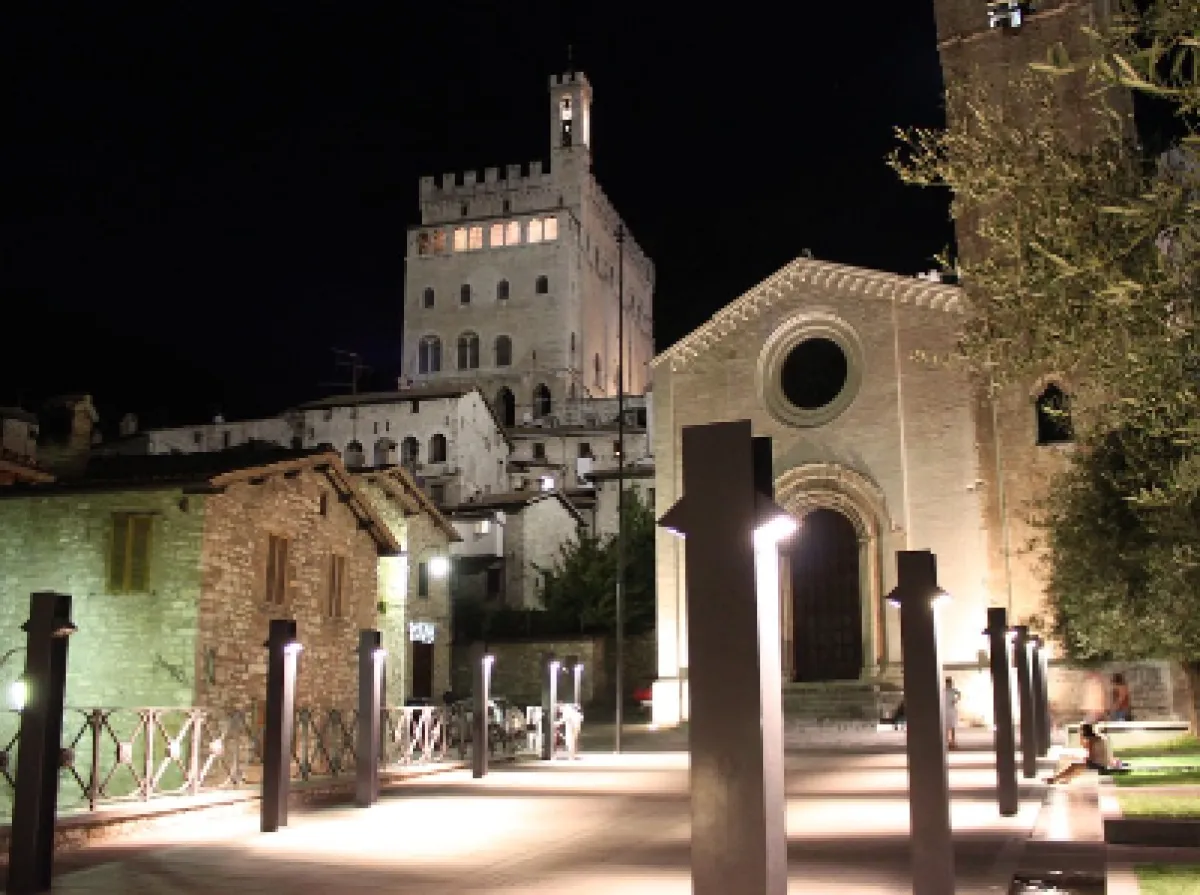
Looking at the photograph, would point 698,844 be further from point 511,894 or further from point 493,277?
point 493,277

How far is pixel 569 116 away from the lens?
87812mm

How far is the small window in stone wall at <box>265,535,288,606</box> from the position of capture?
2181 centimetres

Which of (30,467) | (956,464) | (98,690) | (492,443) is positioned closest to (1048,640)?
(956,464)

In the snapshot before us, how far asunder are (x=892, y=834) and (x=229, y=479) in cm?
1371

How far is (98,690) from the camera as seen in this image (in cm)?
1972

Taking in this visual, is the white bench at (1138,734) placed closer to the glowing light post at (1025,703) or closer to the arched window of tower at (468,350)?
the glowing light post at (1025,703)

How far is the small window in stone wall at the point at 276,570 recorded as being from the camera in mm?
21812

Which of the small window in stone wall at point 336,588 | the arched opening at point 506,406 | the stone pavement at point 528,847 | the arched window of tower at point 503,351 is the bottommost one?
the stone pavement at point 528,847

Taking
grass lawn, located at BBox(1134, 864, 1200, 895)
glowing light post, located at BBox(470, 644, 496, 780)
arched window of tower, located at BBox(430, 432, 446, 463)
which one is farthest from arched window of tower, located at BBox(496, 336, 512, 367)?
grass lawn, located at BBox(1134, 864, 1200, 895)

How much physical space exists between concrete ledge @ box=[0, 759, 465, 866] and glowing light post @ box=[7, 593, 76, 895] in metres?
1.30

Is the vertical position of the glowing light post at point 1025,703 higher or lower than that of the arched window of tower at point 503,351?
lower

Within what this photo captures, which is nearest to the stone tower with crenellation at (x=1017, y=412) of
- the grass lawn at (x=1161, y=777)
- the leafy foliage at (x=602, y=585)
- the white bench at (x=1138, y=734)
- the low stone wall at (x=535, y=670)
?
the white bench at (x=1138, y=734)

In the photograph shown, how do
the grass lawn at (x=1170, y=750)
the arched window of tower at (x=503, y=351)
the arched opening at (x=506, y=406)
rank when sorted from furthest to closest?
1. the arched window of tower at (x=503, y=351)
2. the arched opening at (x=506, y=406)
3. the grass lawn at (x=1170, y=750)

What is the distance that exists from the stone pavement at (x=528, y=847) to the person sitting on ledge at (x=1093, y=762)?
43.8 inches
